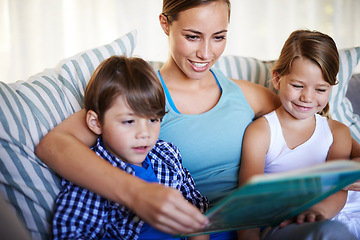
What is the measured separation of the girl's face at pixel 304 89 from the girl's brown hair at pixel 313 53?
2cm

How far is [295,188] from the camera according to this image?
0.78 m

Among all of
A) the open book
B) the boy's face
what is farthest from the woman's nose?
the open book

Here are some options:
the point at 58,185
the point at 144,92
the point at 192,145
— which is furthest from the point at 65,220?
the point at 192,145

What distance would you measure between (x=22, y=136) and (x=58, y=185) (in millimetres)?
195

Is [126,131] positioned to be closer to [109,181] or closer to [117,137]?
[117,137]

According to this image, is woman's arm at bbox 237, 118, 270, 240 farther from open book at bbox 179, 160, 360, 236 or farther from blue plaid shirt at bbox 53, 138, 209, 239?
blue plaid shirt at bbox 53, 138, 209, 239

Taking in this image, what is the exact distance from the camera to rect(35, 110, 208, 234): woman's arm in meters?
0.83

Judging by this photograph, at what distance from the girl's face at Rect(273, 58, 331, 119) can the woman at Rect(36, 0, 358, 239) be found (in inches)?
7.9

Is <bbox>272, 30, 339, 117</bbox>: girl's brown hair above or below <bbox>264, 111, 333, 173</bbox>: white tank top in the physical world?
above

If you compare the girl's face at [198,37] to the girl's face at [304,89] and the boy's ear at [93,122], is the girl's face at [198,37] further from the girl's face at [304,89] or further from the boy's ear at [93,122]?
the boy's ear at [93,122]

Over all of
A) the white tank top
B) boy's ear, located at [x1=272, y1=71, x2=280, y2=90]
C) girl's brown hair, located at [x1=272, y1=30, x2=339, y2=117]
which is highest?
girl's brown hair, located at [x1=272, y1=30, x2=339, y2=117]

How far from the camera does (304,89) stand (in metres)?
1.39

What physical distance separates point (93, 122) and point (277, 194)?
2.11 feet

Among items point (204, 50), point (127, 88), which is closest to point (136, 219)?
point (127, 88)
